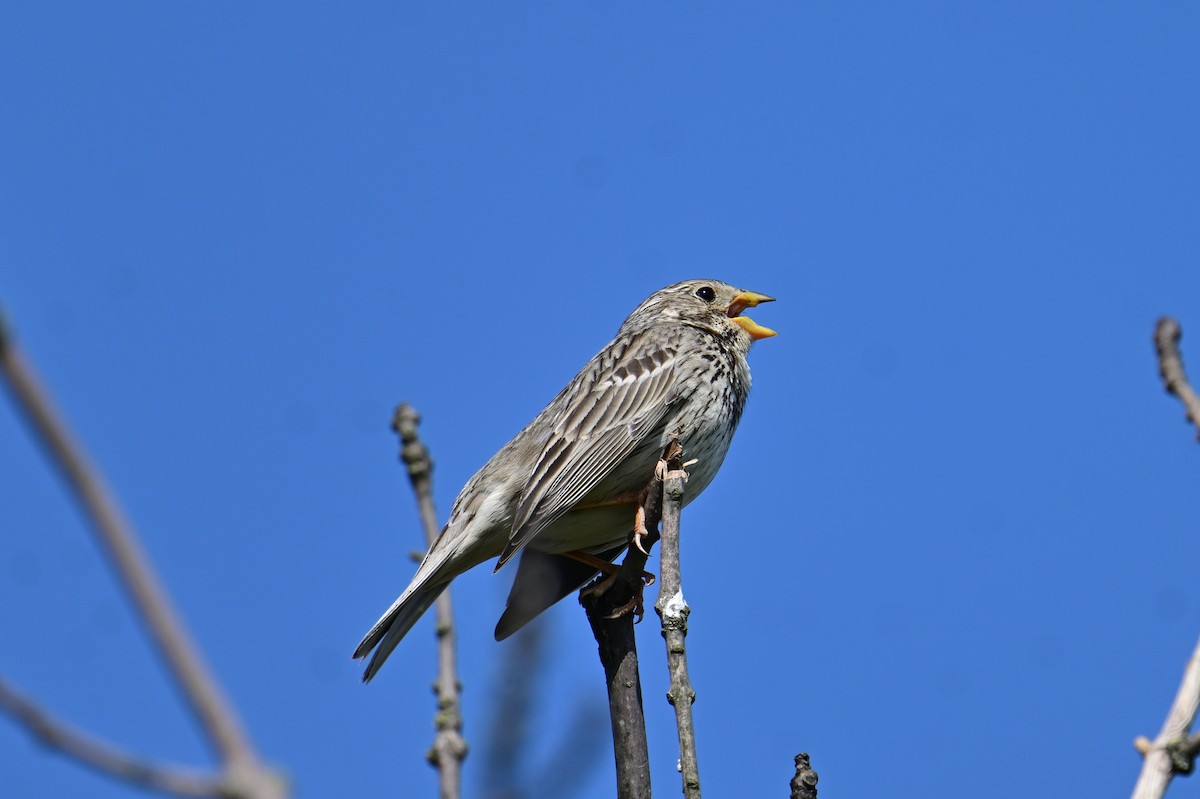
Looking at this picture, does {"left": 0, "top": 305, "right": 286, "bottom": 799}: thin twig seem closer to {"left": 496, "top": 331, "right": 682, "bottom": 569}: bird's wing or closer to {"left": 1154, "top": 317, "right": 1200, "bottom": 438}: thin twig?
{"left": 1154, "top": 317, "right": 1200, "bottom": 438}: thin twig

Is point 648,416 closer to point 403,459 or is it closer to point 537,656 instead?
point 403,459

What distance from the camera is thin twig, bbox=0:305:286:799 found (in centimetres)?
102

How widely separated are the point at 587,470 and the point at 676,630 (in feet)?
10.1

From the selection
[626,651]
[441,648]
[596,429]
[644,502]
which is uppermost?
[596,429]

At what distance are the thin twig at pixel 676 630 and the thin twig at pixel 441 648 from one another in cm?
70

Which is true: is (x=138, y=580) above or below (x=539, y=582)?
below

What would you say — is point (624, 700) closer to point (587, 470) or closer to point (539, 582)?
point (587, 470)

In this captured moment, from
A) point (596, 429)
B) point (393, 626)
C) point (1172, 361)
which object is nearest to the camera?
point (1172, 361)

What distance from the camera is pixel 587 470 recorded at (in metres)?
7.36

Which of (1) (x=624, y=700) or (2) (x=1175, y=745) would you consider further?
(1) (x=624, y=700)

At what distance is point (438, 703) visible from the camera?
11.6ft

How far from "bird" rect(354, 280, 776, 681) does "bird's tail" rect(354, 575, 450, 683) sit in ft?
0.05

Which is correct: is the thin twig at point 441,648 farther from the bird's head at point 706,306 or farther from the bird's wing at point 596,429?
the bird's head at point 706,306

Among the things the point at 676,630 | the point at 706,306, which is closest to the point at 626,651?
the point at 676,630
